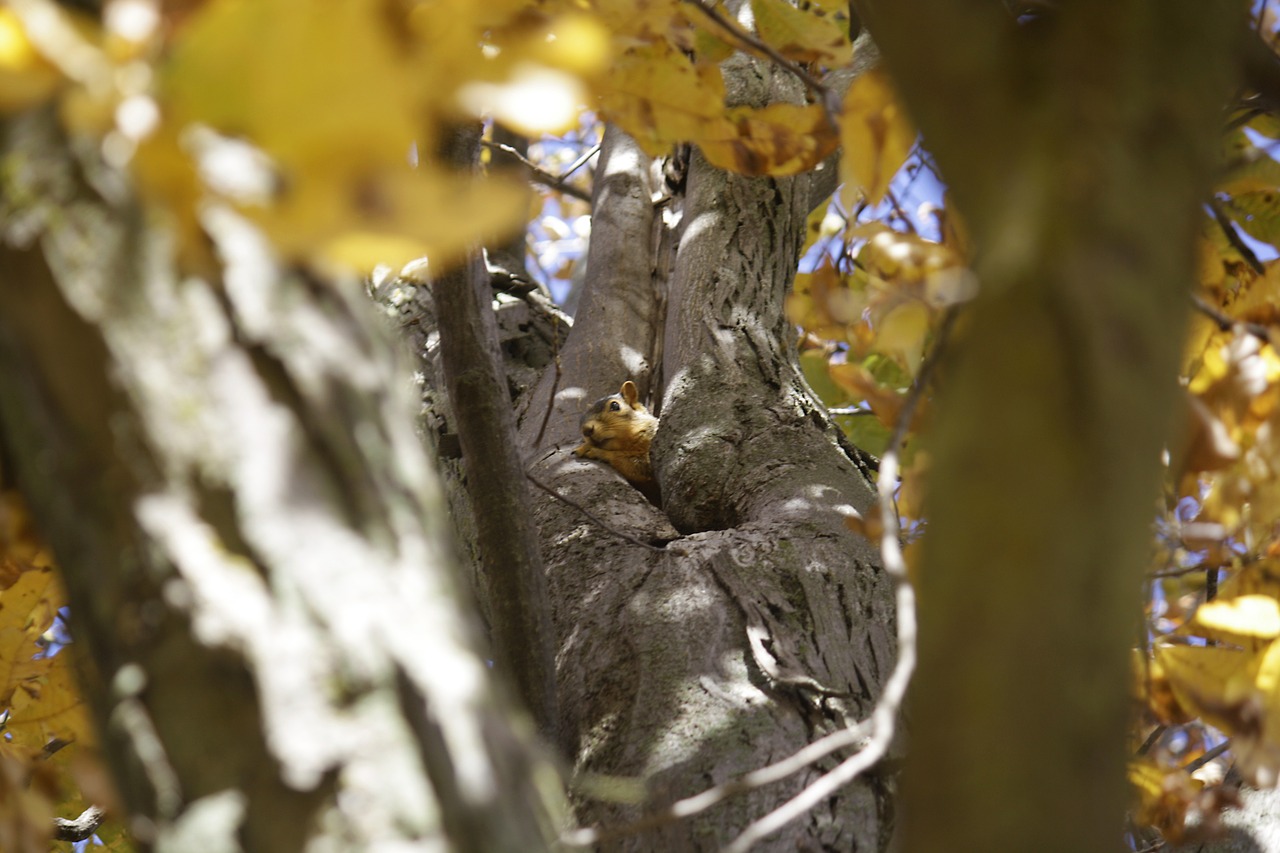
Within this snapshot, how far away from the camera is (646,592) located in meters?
1.58

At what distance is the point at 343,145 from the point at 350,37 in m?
0.04

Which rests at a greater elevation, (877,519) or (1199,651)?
(877,519)

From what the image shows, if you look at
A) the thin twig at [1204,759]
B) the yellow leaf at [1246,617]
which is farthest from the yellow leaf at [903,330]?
the thin twig at [1204,759]

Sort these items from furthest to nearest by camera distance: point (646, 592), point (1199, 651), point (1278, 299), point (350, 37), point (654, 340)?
point (654, 340) < point (646, 592) < point (1278, 299) < point (1199, 651) < point (350, 37)

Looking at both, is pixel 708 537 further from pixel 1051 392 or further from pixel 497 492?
pixel 1051 392

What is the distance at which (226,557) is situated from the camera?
55 cm

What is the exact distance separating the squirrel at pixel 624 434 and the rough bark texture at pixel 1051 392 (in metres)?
1.89

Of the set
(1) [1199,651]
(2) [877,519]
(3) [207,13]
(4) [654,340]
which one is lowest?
(1) [1199,651]

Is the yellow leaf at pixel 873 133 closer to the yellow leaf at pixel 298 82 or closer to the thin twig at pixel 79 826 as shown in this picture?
the yellow leaf at pixel 298 82

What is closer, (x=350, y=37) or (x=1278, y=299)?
(x=350, y=37)

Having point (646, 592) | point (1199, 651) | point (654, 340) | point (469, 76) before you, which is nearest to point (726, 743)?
point (646, 592)

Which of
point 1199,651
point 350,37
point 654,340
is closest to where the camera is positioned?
point 350,37

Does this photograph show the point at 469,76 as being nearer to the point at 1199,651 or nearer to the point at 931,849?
the point at 931,849

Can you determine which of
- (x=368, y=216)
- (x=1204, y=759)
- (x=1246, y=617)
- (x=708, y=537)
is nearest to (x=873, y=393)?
(x=1246, y=617)
